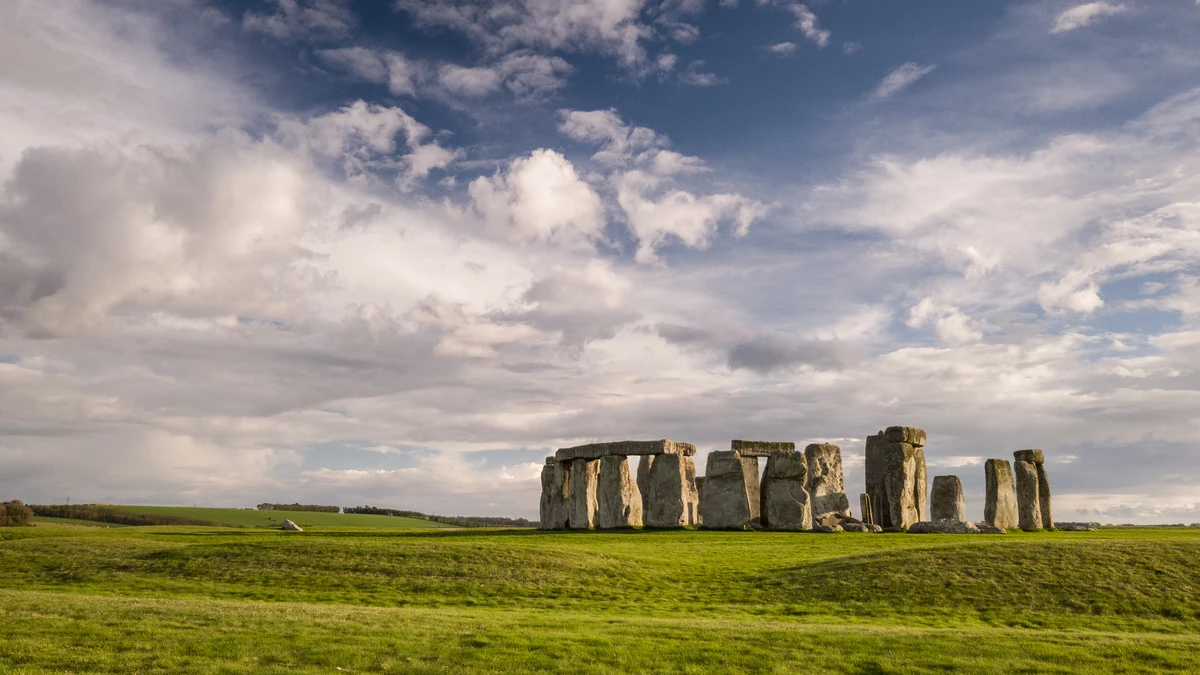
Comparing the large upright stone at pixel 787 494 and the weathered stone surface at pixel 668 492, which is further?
the weathered stone surface at pixel 668 492

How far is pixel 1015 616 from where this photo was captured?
18.0 metres

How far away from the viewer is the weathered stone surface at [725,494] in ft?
120

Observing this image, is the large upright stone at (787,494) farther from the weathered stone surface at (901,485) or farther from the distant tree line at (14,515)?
the distant tree line at (14,515)

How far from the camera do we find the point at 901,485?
3812cm

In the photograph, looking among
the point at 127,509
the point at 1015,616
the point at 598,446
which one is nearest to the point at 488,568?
the point at 1015,616

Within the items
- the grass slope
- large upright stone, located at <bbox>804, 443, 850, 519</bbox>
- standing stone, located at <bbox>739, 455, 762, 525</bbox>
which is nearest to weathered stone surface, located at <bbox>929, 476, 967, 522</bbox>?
large upright stone, located at <bbox>804, 443, 850, 519</bbox>

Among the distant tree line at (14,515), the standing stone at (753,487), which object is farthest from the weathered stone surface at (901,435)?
the distant tree line at (14,515)

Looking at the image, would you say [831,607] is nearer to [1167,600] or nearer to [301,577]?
[1167,600]

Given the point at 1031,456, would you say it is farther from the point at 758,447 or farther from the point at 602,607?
the point at 602,607

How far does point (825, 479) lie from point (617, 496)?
357 inches

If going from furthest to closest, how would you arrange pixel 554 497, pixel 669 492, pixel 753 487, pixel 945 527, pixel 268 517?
pixel 268 517
pixel 554 497
pixel 753 487
pixel 669 492
pixel 945 527

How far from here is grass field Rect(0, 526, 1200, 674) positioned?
13.1m

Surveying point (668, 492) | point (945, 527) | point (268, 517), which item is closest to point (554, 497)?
point (668, 492)

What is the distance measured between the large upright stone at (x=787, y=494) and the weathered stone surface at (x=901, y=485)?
4092 millimetres
